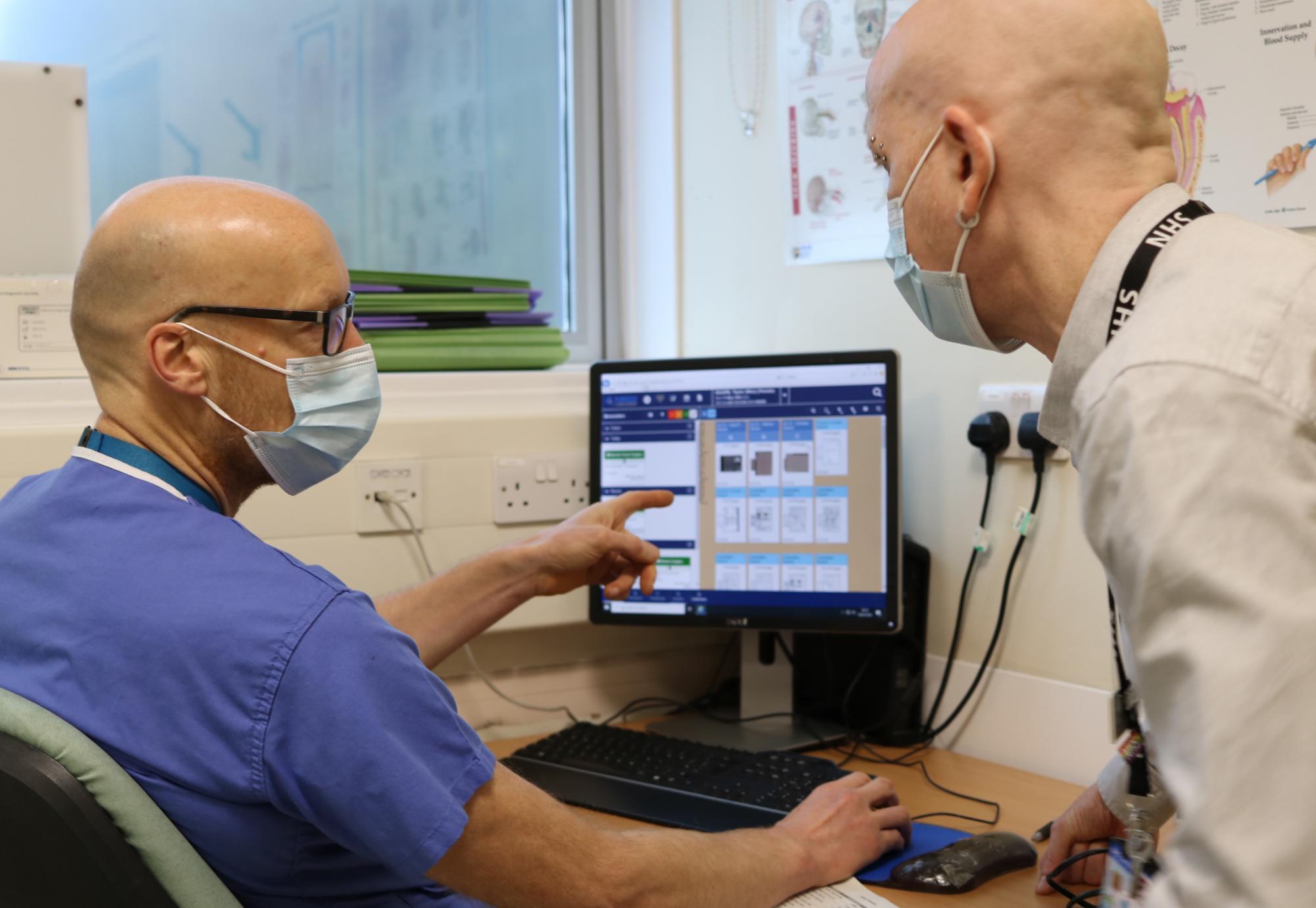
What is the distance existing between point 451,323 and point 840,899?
1138mm

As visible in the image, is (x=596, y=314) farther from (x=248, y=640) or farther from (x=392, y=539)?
(x=248, y=640)

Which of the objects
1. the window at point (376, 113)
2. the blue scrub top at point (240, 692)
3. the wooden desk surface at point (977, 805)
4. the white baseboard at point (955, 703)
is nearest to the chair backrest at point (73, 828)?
the blue scrub top at point (240, 692)

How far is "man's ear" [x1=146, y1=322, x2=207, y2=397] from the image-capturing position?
1.06m

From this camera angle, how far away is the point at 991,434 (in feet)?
5.31

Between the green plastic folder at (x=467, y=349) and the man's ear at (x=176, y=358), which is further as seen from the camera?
the green plastic folder at (x=467, y=349)

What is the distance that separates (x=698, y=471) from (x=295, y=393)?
77 cm

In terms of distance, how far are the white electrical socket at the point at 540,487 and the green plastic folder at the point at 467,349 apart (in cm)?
20

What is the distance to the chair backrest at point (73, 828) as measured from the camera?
2.60 feet

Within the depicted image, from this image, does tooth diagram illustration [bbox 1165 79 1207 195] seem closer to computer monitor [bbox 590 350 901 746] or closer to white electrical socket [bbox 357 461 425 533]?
computer monitor [bbox 590 350 901 746]

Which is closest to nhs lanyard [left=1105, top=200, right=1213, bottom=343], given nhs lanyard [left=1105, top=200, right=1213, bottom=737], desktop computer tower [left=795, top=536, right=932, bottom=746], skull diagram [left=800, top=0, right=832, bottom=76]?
nhs lanyard [left=1105, top=200, right=1213, bottom=737]

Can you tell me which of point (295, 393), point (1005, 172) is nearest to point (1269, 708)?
point (1005, 172)

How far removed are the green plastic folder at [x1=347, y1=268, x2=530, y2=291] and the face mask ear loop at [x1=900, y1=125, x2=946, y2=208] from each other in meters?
1.07

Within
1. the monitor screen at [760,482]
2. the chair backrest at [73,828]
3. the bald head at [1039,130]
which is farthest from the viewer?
the monitor screen at [760,482]

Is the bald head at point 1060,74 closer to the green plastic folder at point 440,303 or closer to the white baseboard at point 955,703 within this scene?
the white baseboard at point 955,703
